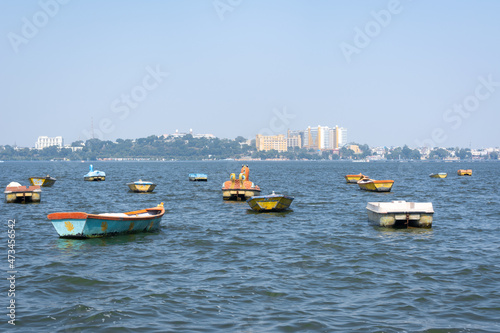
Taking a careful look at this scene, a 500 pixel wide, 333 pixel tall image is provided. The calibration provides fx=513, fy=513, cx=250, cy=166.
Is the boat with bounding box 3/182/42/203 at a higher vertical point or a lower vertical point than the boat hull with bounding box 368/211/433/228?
higher

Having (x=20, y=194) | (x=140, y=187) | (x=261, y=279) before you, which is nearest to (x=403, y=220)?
(x=261, y=279)

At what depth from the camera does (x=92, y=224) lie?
2173 centimetres

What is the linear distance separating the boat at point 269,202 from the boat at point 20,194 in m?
18.8

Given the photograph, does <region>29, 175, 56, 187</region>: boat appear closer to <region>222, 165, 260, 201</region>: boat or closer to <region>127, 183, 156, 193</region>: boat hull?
<region>127, 183, 156, 193</region>: boat hull

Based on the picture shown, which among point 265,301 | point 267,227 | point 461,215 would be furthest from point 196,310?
point 461,215

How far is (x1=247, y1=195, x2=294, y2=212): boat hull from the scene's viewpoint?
32.9m

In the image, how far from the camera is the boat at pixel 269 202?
32.9m

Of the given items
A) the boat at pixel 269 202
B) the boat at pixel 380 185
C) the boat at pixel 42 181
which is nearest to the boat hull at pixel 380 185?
the boat at pixel 380 185

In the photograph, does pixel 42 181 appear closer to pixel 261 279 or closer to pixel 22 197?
pixel 22 197

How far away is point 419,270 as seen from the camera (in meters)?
17.0

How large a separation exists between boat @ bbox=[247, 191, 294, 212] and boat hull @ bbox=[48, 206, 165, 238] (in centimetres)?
1045

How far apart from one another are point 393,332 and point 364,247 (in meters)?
9.80

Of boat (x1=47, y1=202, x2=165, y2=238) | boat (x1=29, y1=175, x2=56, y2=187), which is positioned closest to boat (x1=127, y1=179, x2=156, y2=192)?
boat (x1=29, y1=175, x2=56, y2=187)

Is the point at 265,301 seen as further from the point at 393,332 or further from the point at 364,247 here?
the point at 364,247
